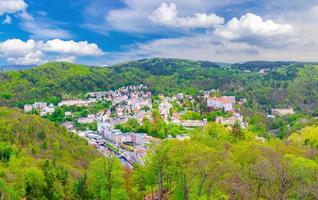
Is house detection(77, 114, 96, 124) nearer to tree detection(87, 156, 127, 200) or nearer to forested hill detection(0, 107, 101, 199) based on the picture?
forested hill detection(0, 107, 101, 199)

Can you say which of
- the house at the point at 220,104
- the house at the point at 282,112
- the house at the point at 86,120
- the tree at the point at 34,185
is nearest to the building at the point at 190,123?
the house at the point at 220,104

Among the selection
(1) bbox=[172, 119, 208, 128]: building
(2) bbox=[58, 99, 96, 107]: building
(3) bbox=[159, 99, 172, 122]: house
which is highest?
(3) bbox=[159, 99, 172, 122]: house

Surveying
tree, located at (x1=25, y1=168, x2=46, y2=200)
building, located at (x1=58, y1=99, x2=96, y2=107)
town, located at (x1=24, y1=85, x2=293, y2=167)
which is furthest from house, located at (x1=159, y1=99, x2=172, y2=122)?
tree, located at (x1=25, y1=168, x2=46, y2=200)

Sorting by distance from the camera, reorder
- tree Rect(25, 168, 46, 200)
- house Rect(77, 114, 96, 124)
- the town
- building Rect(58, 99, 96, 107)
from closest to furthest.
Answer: tree Rect(25, 168, 46, 200)
the town
house Rect(77, 114, 96, 124)
building Rect(58, 99, 96, 107)

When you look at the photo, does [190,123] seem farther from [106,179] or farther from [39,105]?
[106,179]

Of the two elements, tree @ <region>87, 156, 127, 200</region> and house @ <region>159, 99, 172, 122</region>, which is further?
house @ <region>159, 99, 172, 122</region>

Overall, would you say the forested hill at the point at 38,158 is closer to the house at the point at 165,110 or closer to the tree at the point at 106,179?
the tree at the point at 106,179

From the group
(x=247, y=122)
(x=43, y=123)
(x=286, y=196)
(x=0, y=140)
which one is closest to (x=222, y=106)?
(x=247, y=122)
